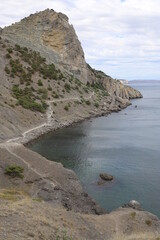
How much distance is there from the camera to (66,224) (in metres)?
21.6

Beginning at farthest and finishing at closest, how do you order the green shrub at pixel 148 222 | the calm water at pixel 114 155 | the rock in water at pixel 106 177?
1. the rock in water at pixel 106 177
2. the calm water at pixel 114 155
3. the green shrub at pixel 148 222

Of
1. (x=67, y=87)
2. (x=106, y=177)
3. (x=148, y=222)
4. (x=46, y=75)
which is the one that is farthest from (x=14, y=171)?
(x=67, y=87)

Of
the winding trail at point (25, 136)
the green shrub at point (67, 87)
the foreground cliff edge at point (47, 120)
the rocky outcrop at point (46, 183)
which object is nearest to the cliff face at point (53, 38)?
the foreground cliff edge at point (47, 120)

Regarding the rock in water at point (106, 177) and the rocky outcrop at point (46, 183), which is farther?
the rock in water at point (106, 177)

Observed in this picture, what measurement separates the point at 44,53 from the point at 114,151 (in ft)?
237

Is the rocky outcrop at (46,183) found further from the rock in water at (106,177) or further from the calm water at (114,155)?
the rock in water at (106,177)

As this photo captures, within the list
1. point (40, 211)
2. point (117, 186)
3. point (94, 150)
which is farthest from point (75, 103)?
point (40, 211)

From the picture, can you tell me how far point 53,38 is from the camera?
130 metres

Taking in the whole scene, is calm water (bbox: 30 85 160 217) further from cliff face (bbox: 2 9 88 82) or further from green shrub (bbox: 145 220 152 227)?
cliff face (bbox: 2 9 88 82)

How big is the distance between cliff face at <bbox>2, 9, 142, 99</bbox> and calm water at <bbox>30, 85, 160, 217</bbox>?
41575 millimetres

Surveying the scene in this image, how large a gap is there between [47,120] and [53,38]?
59781mm

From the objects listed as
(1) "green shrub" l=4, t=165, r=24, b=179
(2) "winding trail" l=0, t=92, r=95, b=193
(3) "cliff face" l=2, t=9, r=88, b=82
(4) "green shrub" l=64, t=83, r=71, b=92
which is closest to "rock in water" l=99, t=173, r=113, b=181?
(2) "winding trail" l=0, t=92, r=95, b=193

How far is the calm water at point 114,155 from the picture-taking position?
38.7 m

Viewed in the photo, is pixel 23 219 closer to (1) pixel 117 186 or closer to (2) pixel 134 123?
(1) pixel 117 186
